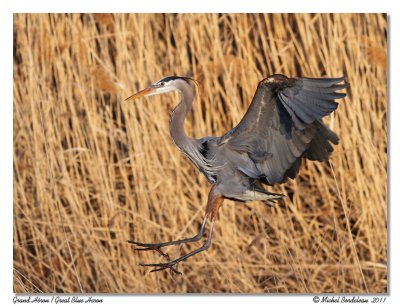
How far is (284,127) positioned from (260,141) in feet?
0.45

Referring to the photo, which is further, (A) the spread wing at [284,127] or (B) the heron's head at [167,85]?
(B) the heron's head at [167,85]

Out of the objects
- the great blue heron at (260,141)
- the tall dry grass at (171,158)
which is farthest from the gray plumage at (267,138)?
the tall dry grass at (171,158)

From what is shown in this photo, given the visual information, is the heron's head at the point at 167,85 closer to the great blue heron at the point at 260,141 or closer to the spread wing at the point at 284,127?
the great blue heron at the point at 260,141

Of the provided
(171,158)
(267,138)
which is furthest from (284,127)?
(171,158)

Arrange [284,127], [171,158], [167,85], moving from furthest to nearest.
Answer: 1. [171,158]
2. [167,85]
3. [284,127]

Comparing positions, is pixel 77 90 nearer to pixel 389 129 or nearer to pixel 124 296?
pixel 124 296

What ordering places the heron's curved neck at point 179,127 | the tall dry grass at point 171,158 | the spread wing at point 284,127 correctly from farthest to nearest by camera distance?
the tall dry grass at point 171,158 < the heron's curved neck at point 179,127 < the spread wing at point 284,127

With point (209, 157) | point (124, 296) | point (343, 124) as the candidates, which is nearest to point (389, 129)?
point (343, 124)

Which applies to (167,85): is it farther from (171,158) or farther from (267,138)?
(171,158)

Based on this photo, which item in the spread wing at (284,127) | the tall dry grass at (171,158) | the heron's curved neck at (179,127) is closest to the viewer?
the spread wing at (284,127)

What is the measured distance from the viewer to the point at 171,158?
18.0 ft

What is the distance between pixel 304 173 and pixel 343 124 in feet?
1.08

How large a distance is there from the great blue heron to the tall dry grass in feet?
1.69

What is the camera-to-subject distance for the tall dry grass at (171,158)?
532 cm
